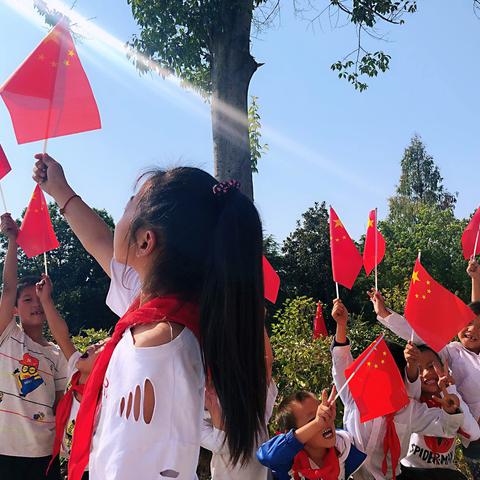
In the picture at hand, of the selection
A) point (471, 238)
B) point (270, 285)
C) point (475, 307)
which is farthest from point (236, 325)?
point (471, 238)

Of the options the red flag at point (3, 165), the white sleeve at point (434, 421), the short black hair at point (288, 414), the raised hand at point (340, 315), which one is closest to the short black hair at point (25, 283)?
the red flag at point (3, 165)

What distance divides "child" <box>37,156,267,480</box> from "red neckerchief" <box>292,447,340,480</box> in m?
1.78

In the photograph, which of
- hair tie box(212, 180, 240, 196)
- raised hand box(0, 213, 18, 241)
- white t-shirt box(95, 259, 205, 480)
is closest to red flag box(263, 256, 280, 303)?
raised hand box(0, 213, 18, 241)

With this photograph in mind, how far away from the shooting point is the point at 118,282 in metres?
1.53

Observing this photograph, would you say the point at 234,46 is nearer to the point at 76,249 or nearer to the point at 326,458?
the point at 326,458

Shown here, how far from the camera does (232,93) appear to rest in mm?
5469

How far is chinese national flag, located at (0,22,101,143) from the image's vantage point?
7.20 feet

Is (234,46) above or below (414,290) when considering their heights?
above

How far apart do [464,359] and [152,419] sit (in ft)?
10.4

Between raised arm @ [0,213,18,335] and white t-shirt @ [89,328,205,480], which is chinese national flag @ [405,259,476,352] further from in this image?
white t-shirt @ [89,328,205,480]

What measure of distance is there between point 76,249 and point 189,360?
23400mm

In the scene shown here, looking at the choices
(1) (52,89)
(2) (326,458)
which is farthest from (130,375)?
(2) (326,458)

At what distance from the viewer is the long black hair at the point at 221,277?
111 centimetres

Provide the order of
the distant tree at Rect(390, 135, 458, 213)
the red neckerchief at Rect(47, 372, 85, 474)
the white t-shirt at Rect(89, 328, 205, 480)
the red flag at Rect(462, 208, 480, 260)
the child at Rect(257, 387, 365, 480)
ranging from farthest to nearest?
the distant tree at Rect(390, 135, 458, 213) → the red flag at Rect(462, 208, 480, 260) → the red neckerchief at Rect(47, 372, 85, 474) → the child at Rect(257, 387, 365, 480) → the white t-shirt at Rect(89, 328, 205, 480)
